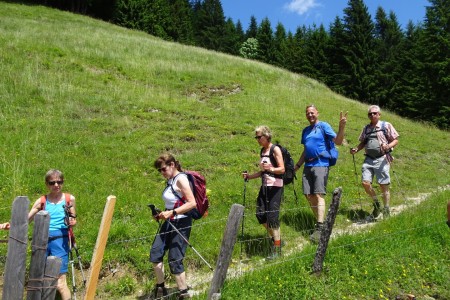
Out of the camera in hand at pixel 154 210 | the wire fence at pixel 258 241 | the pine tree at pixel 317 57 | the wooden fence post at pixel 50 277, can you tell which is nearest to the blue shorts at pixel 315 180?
the wire fence at pixel 258 241

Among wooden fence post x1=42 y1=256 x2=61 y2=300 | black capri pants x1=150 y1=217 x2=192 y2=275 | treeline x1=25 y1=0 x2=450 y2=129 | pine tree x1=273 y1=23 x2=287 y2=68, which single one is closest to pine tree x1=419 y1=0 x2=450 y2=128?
treeline x1=25 y1=0 x2=450 y2=129

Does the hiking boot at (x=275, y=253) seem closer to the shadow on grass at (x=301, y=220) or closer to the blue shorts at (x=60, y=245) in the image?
the shadow on grass at (x=301, y=220)

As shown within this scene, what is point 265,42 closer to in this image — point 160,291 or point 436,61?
point 436,61

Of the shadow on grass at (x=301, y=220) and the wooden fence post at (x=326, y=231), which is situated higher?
the wooden fence post at (x=326, y=231)

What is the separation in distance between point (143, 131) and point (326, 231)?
8.20m

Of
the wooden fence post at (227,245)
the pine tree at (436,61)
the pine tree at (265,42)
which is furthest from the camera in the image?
the pine tree at (265,42)

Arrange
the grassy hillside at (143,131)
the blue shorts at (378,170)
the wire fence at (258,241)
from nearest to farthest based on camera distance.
→ the wire fence at (258,241) < the grassy hillside at (143,131) < the blue shorts at (378,170)

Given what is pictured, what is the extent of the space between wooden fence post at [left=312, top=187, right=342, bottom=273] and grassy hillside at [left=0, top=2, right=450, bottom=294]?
1.96m

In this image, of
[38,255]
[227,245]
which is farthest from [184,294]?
[38,255]

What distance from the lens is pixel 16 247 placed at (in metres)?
3.26

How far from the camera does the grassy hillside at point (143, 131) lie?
7445 mm

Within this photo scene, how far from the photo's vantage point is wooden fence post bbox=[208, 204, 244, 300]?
166 inches

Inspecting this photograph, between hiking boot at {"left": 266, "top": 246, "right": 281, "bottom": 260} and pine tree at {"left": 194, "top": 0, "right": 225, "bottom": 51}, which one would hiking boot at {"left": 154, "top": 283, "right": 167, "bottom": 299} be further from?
pine tree at {"left": 194, "top": 0, "right": 225, "bottom": 51}

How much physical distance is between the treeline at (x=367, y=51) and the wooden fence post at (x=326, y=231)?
100.0 ft
